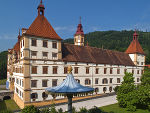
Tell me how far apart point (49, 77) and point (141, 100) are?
16.6 meters

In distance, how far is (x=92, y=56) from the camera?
36.1 m

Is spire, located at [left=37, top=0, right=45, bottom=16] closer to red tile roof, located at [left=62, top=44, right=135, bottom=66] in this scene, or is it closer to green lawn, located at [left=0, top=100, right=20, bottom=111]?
red tile roof, located at [left=62, top=44, right=135, bottom=66]

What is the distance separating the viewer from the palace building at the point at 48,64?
26.0 meters

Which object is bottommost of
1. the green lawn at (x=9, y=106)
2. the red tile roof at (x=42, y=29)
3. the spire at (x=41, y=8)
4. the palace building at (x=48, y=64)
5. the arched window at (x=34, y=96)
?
the green lawn at (x=9, y=106)

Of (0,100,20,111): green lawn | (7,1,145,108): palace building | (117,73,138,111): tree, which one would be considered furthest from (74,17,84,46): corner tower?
(0,100,20,111): green lawn

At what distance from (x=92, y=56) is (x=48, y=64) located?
1261cm

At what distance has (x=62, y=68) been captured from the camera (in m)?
29.8

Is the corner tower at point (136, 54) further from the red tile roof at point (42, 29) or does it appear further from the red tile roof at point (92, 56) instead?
the red tile roof at point (42, 29)

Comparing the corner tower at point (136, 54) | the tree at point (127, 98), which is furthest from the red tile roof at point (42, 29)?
the corner tower at point (136, 54)

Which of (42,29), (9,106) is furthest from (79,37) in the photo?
(9,106)

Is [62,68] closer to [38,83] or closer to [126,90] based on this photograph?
[38,83]

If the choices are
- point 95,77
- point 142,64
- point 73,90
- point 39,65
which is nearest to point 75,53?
point 95,77

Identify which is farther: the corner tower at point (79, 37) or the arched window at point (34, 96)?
the corner tower at point (79, 37)

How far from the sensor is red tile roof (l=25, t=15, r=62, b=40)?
2669 cm
